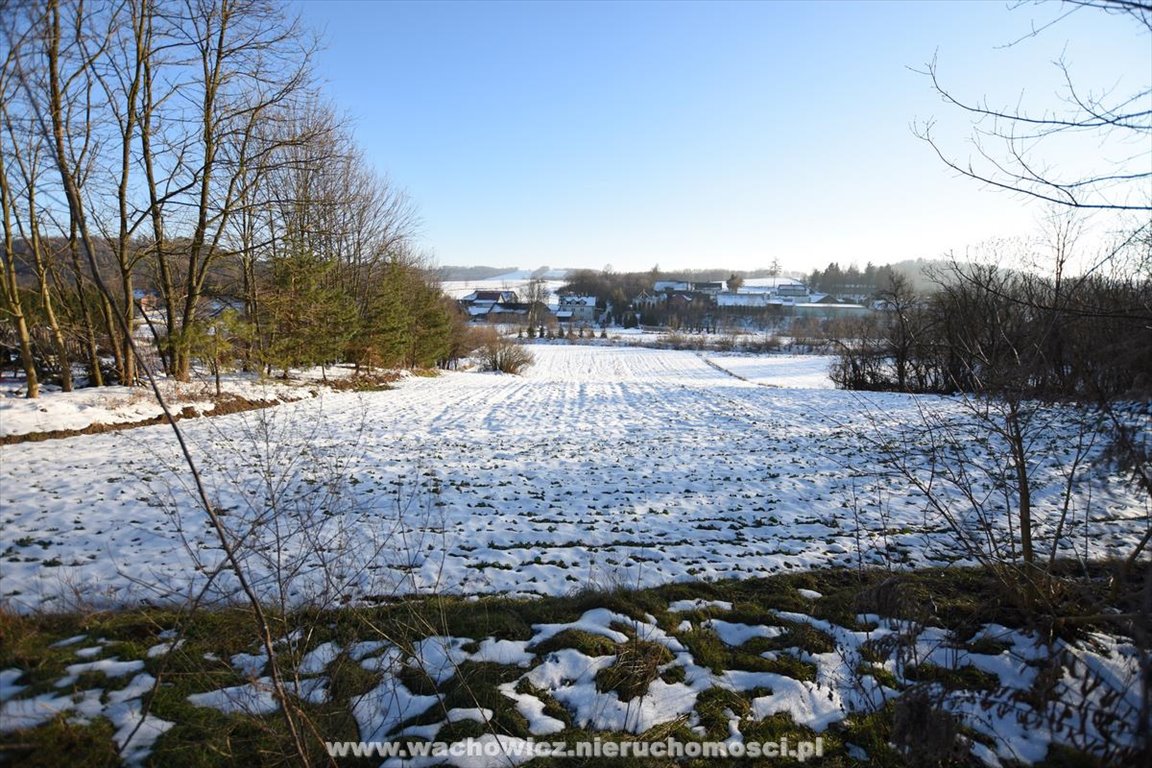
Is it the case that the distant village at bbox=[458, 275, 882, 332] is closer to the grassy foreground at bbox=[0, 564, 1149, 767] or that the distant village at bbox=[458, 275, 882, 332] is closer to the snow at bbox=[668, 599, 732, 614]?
the snow at bbox=[668, 599, 732, 614]

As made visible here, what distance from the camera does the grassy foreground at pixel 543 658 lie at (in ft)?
7.99

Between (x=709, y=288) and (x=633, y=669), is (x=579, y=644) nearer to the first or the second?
(x=633, y=669)

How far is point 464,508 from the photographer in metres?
7.24

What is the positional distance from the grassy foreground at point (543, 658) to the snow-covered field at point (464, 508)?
16.9 inches

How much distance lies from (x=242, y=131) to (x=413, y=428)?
342 inches

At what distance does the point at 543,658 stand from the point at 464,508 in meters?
4.07

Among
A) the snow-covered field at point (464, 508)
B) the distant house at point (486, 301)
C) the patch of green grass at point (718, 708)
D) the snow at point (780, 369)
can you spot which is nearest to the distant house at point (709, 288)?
the distant house at point (486, 301)

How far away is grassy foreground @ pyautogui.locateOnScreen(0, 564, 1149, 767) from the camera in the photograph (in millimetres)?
2436

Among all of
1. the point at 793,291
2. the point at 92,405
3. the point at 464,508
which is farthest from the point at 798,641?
the point at 793,291

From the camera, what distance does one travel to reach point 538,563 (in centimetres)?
544

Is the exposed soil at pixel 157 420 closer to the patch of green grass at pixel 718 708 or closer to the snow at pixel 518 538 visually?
the snow at pixel 518 538

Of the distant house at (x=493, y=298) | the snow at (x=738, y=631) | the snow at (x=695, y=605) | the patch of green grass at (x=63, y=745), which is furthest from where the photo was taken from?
the distant house at (x=493, y=298)

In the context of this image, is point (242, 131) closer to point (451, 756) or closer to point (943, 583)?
point (451, 756)

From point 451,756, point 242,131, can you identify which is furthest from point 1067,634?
point 242,131
